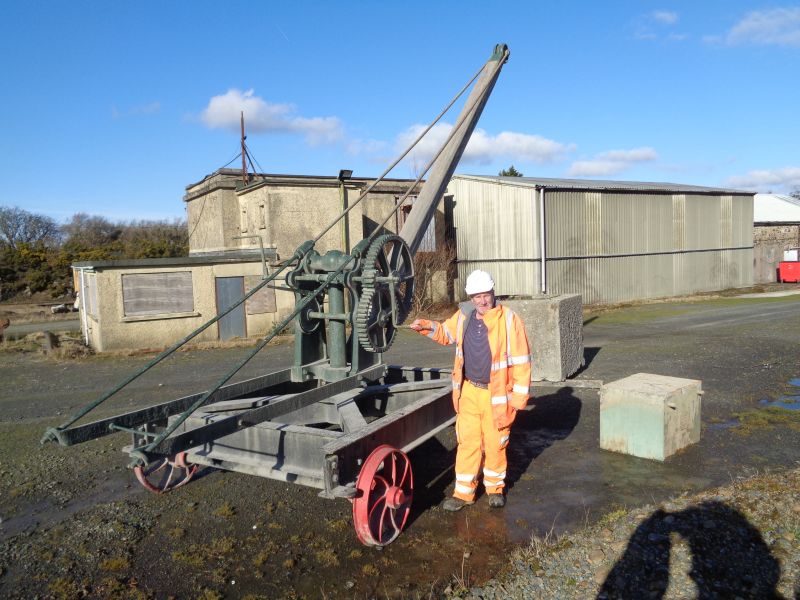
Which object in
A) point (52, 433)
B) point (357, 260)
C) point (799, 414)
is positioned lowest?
point (799, 414)

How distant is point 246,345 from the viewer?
1440 centimetres

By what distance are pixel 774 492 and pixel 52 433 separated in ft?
15.9

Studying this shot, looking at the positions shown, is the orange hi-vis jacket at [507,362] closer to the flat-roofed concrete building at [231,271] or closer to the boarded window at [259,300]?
the flat-roofed concrete building at [231,271]

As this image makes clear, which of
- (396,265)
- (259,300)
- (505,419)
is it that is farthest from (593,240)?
(505,419)

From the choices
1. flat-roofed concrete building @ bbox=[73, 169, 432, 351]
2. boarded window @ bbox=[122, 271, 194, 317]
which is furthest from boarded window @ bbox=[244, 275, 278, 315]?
boarded window @ bbox=[122, 271, 194, 317]

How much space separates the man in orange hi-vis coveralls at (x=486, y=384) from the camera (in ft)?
14.9

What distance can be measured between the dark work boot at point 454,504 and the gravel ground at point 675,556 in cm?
76

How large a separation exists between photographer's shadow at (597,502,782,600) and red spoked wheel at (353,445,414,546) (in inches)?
54.6

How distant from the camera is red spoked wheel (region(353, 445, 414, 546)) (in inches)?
153

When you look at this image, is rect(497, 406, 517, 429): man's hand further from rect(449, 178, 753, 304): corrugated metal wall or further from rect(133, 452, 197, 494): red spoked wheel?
rect(449, 178, 753, 304): corrugated metal wall

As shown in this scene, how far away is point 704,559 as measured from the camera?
143 inches

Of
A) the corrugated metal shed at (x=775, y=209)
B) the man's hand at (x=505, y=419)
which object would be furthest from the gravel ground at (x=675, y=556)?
the corrugated metal shed at (x=775, y=209)

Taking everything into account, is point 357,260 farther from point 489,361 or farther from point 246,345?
point 246,345

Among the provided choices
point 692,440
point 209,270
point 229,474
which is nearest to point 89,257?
point 209,270
